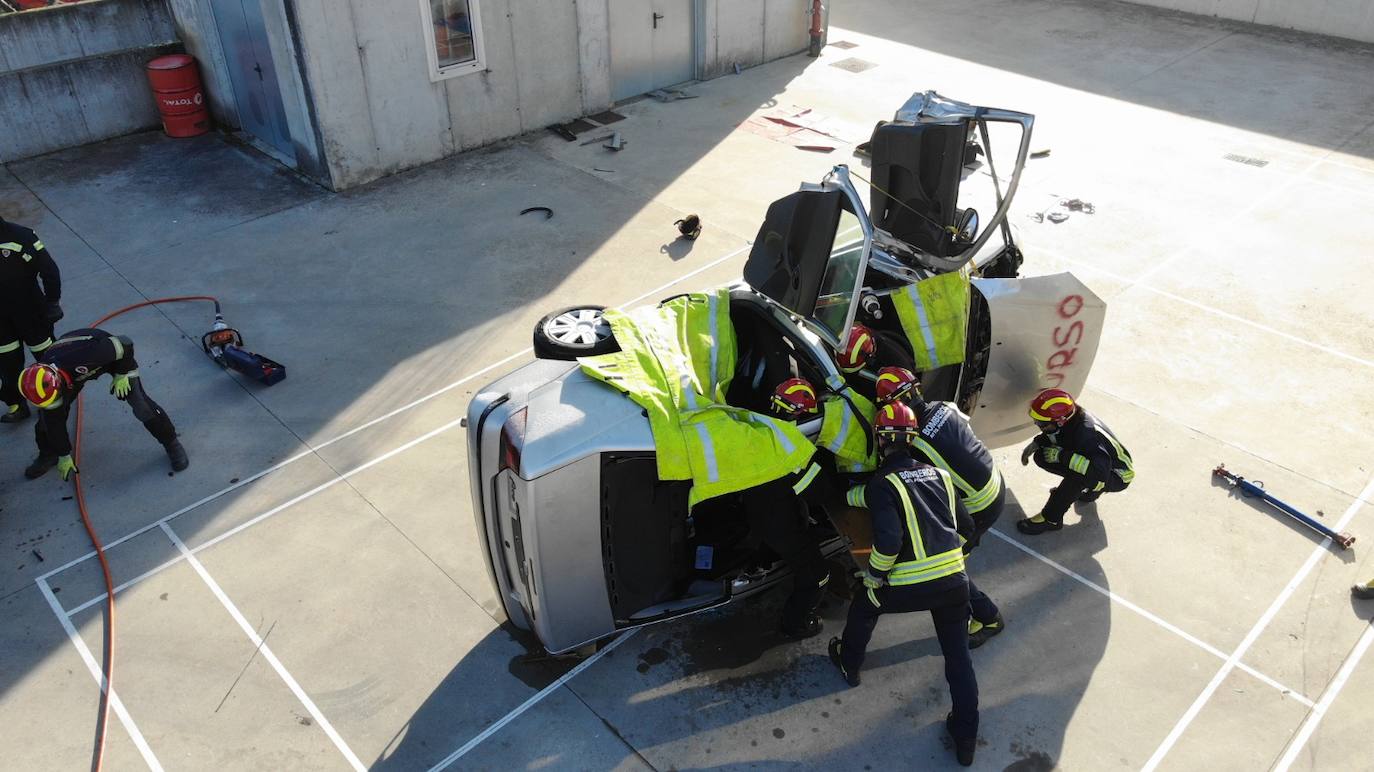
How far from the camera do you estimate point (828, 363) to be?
4.98m

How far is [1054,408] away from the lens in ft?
18.4

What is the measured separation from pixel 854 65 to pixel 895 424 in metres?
11.4

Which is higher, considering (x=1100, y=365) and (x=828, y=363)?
(x=828, y=363)

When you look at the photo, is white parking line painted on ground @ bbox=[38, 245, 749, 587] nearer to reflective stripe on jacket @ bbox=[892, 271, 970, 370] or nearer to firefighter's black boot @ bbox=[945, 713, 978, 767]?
reflective stripe on jacket @ bbox=[892, 271, 970, 370]

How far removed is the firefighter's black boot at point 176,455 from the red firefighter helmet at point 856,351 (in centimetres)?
A: 445

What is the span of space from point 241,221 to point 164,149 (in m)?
2.77

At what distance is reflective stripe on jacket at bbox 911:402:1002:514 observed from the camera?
16.1 feet

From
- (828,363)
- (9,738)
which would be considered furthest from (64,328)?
(828,363)

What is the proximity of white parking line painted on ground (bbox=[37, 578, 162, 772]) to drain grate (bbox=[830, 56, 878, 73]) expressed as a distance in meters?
12.3

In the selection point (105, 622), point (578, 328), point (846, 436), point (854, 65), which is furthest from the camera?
point (854, 65)

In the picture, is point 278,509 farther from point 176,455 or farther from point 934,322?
point 934,322

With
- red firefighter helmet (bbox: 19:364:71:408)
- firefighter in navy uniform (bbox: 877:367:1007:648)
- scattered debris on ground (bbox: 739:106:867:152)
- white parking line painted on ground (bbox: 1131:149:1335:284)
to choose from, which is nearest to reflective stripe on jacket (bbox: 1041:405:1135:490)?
firefighter in navy uniform (bbox: 877:367:1007:648)

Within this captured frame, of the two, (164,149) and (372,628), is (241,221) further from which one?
(372,628)

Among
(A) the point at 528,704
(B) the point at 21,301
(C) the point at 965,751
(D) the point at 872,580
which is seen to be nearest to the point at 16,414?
(B) the point at 21,301
